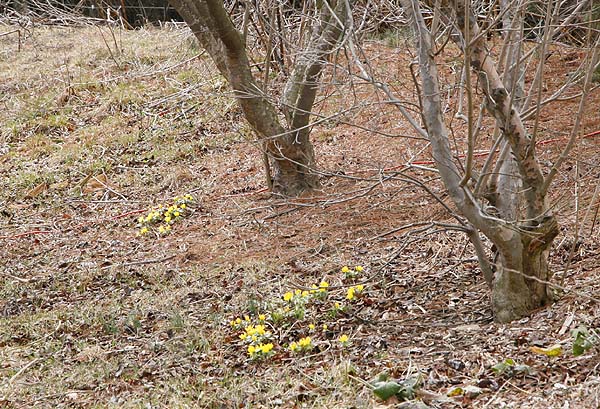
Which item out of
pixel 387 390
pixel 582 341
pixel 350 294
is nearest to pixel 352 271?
pixel 350 294

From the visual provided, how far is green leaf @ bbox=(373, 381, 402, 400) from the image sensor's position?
3.25 metres

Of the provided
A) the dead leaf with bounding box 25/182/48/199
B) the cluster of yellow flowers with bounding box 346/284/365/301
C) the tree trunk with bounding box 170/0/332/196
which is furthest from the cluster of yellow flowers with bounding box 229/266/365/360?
the dead leaf with bounding box 25/182/48/199

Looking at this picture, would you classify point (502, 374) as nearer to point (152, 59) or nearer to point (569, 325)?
point (569, 325)

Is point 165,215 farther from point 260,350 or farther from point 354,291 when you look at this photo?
point 260,350

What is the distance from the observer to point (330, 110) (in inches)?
361

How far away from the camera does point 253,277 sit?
5266mm

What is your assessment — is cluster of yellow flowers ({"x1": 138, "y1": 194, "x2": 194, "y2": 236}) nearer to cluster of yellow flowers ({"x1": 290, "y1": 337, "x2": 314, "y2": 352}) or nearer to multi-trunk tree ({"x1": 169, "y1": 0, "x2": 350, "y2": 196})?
multi-trunk tree ({"x1": 169, "y1": 0, "x2": 350, "y2": 196})

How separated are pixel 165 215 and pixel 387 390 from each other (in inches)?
165

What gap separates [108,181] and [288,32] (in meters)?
3.01

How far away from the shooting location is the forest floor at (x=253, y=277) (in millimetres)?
3580

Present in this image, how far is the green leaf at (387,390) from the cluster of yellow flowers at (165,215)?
150 inches

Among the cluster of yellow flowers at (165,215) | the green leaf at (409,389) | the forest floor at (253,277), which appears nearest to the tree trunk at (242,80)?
the forest floor at (253,277)

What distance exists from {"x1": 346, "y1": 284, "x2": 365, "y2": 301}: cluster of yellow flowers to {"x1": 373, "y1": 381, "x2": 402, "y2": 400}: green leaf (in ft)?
3.77

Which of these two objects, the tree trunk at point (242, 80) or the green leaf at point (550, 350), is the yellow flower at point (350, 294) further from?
the tree trunk at point (242, 80)
